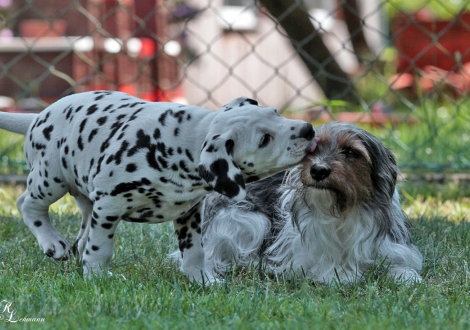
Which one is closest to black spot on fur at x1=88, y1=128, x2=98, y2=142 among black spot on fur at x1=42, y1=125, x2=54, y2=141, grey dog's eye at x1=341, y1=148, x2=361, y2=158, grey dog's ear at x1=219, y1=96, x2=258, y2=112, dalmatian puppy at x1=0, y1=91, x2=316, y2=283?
dalmatian puppy at x1=0, y1=91, x2=316, y2=283

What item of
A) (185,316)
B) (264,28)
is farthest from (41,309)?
(264,28)

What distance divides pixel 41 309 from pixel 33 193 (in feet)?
2.95

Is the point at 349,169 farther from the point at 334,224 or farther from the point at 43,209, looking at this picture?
the point at 43,209

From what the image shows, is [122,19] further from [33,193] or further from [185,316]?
[185,316]

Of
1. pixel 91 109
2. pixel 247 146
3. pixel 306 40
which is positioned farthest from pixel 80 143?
pixel 306 40

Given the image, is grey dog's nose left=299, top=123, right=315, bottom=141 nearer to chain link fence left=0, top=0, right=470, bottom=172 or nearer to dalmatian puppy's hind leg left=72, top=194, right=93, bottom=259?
dalmatian puppy's hind leg left=72, top=194, right=93, bottom=259

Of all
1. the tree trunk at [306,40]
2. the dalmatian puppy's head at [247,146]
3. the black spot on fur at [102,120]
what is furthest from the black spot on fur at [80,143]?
the tree trunk at [306,40]

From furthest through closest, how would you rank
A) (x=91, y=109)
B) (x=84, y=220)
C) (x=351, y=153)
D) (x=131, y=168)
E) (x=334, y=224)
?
(x=84, y=220), (x=334, y=224), (x=351, y=153), (x=91, y=109), (x=131, y=168)

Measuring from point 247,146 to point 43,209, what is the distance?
50.4 inches

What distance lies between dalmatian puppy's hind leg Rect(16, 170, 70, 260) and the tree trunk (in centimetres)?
339

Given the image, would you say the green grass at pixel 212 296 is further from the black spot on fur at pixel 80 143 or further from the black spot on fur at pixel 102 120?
the black spot on fur at pixel 102 120

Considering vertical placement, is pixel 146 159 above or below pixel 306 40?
below

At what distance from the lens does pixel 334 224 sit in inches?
152

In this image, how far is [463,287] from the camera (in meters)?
3.52
